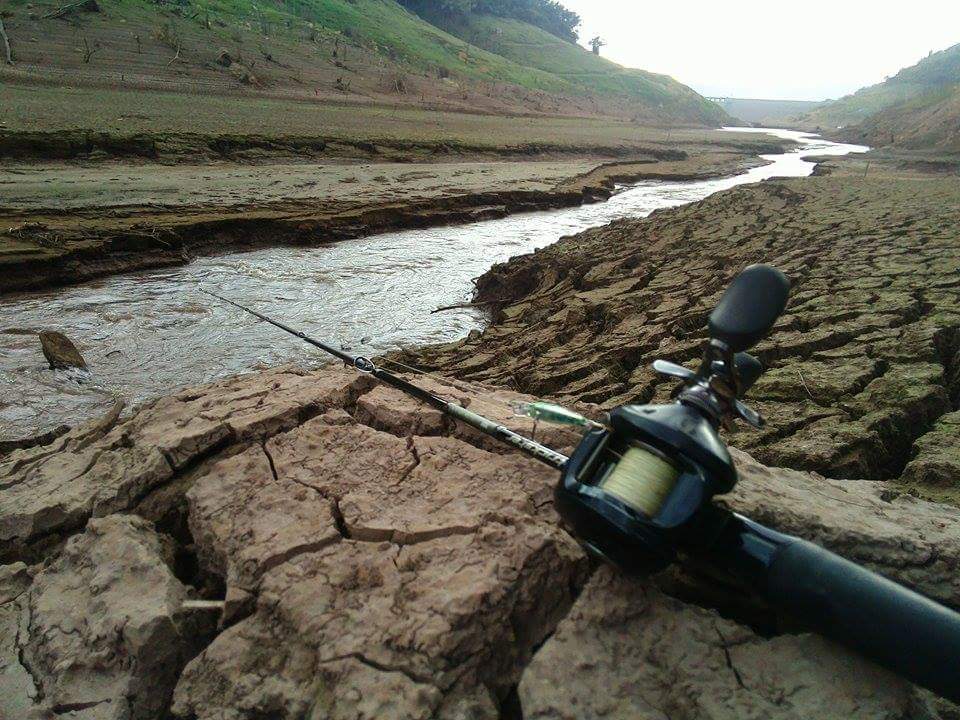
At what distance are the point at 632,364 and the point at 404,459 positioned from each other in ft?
6.90

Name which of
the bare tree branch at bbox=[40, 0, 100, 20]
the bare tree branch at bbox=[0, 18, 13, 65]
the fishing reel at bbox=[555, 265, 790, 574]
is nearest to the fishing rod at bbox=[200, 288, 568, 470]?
the fishing reel at bbox=[555, 265, 790, 574]

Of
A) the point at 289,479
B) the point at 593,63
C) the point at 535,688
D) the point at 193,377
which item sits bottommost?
the point at 193,377

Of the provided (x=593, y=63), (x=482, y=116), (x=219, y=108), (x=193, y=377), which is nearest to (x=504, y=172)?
(x=219, y=108)

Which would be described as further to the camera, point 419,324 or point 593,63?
point 593,63

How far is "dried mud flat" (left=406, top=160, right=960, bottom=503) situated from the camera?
2.33 meters

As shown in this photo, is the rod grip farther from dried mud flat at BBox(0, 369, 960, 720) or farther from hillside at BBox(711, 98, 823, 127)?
hillside at BBox(711, 98, 823, 127)

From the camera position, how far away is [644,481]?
112 centimetres

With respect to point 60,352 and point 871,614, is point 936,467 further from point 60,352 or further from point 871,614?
point 60,352

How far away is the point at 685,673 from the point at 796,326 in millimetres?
3063

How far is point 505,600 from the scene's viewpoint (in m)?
1.29

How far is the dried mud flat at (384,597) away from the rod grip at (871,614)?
0.13 meters

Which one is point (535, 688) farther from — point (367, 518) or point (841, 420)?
point (841, 420)

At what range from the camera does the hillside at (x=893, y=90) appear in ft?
167

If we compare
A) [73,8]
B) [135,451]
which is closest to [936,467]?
[135,451]
